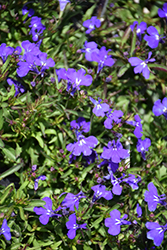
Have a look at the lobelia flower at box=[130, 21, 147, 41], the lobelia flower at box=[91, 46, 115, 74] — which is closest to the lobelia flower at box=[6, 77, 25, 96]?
the lobelia flower at box=[91, 46, 115, 74]

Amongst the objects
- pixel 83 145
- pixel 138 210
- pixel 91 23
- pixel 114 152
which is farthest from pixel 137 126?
pixel 91 23

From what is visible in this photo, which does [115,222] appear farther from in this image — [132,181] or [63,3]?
[63,3]

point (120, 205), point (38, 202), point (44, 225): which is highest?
point (38, 202)

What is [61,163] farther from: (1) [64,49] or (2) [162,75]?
(2) [162,75]

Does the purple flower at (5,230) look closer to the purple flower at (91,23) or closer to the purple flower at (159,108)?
the purple flower at (159,108)

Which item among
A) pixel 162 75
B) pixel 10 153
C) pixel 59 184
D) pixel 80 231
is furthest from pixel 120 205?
pixel 162 75
